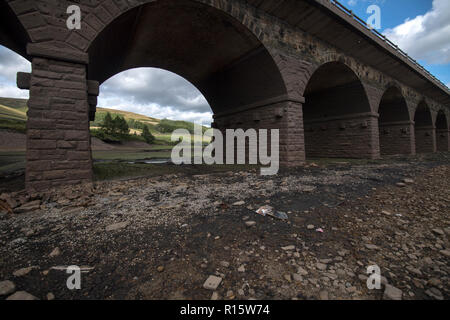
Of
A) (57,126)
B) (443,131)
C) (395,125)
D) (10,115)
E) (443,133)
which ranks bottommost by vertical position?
(57,126)

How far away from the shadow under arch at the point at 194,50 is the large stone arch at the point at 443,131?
23.2 metres

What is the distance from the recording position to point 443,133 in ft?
61.9

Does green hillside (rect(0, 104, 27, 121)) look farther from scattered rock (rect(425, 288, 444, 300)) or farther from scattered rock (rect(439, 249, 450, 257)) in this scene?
scattered rock (rect(439, 249, 450, 257))

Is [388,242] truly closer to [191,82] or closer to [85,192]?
[85,192]

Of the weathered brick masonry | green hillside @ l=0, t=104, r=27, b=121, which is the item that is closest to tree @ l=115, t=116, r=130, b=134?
green hillside @ l=0, t=104, r=27, b=121

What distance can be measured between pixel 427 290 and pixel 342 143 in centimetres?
1087

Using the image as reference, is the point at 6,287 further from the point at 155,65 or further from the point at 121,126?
the point at 121,126

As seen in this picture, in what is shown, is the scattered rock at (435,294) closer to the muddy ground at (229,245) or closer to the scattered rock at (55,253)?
the muddy ground at (229,245)

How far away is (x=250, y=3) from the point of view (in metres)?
5.73

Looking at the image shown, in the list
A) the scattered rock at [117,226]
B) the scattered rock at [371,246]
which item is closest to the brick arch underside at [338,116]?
the scattered rock at [371,246]

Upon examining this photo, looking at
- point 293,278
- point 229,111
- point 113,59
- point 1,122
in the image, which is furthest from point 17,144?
point 293,278

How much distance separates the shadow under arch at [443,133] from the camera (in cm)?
1847

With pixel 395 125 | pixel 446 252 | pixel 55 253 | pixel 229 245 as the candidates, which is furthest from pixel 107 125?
pixel 395 125

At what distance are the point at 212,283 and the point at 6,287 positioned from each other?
126 centimetres
